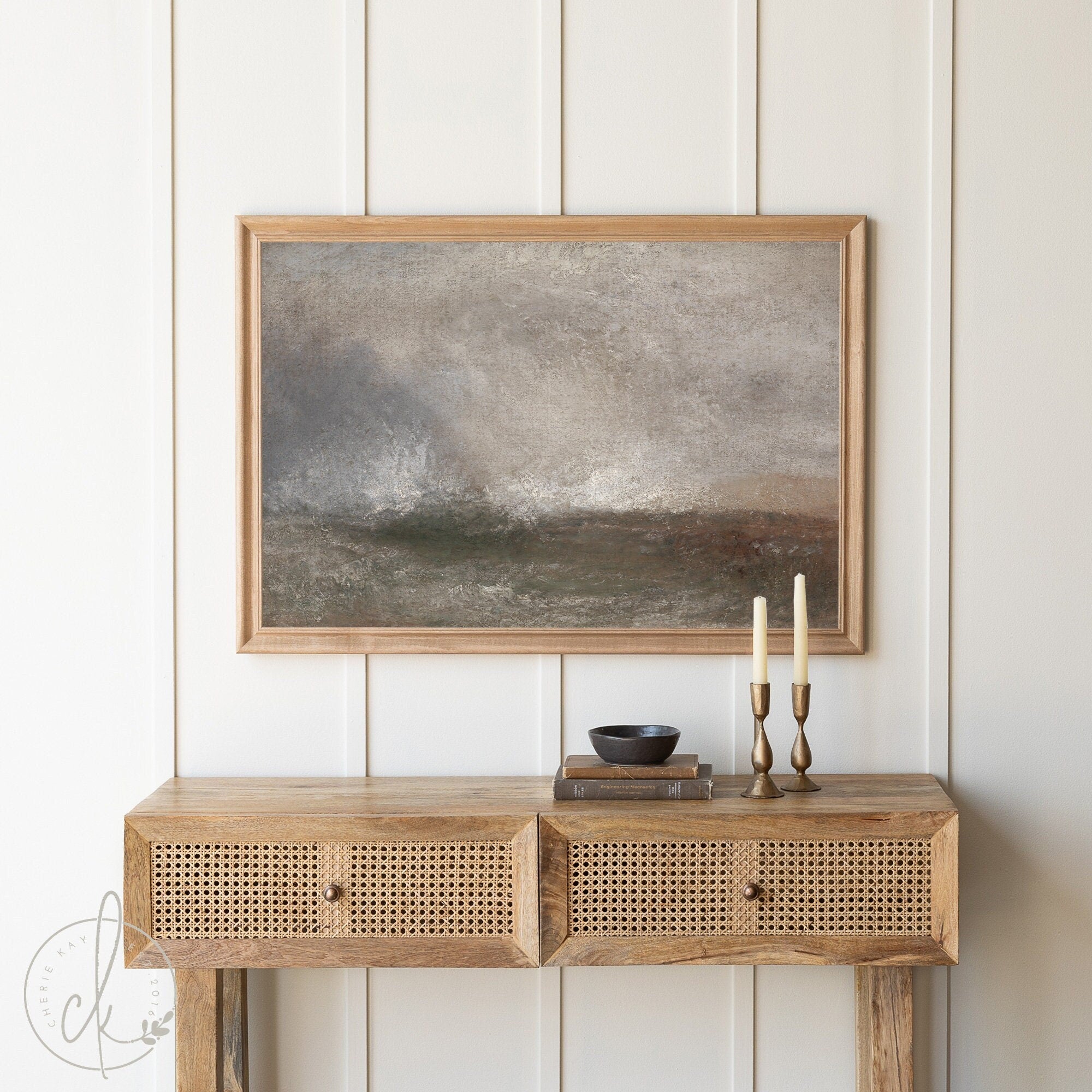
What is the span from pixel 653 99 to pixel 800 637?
1.15m

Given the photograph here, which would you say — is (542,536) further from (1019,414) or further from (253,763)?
(1019,414)

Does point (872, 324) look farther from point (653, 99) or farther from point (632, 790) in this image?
point (632, 790)

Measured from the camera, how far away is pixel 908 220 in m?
2.05

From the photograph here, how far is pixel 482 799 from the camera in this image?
1828 mm

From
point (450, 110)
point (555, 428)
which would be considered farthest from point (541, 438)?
point (450, 110)

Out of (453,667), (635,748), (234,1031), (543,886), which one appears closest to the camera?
(543,886)

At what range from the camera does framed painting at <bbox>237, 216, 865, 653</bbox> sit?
2039 mm

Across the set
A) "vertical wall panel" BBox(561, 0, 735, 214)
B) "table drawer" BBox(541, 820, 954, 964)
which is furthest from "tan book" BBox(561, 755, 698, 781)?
"vertical wall panel" BBox(561, 0, 735, 214)

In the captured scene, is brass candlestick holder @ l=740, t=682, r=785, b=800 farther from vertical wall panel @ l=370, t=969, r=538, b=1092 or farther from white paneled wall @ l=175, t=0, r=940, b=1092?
vertical wall panel @ l=370, t=969, r=538, b=1092

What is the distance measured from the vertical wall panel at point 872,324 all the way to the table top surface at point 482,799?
0.15 metres

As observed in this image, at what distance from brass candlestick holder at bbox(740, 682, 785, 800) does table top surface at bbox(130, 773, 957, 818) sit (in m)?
0.02

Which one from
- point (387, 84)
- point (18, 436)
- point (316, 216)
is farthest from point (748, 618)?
point (18, 436)

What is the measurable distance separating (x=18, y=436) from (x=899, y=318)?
1880 millimetres

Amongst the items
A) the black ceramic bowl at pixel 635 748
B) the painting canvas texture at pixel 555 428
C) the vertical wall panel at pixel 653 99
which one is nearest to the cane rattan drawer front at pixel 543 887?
the black ceramic bowl at pixel 635 748
